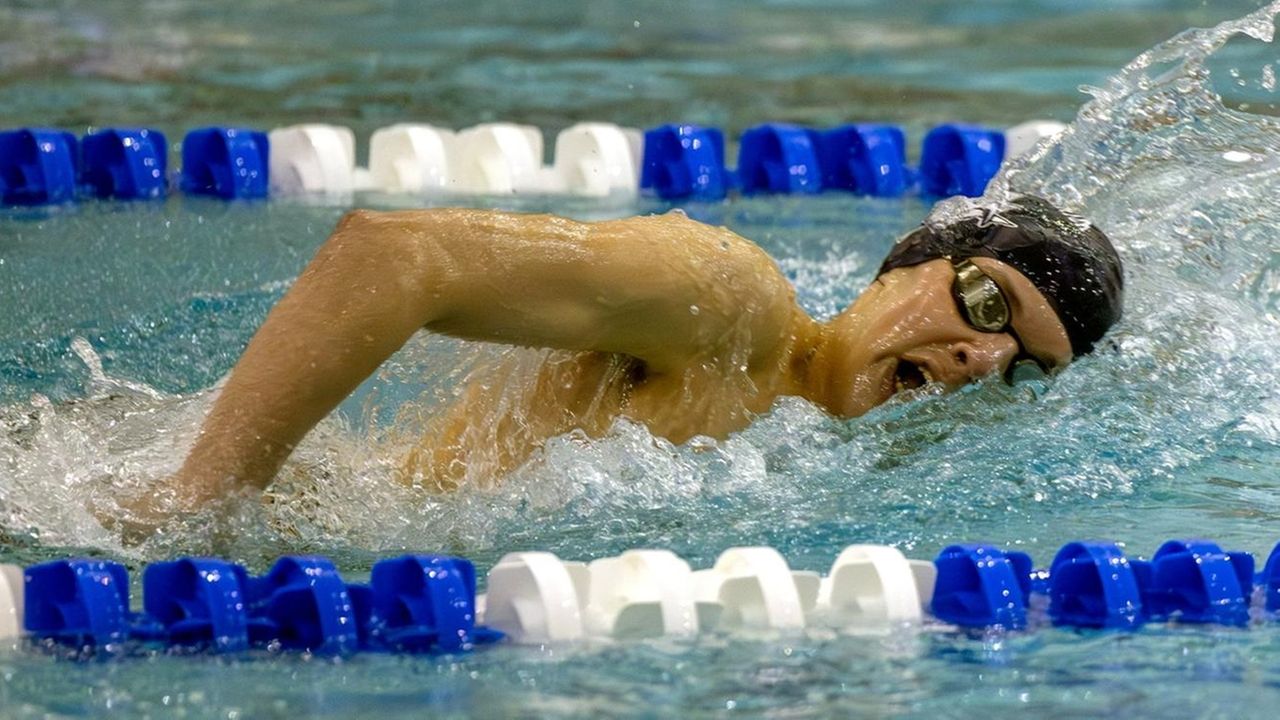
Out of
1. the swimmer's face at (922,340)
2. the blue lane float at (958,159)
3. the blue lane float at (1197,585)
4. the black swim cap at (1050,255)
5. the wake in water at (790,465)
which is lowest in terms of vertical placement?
the blue lane float at (1197,585)

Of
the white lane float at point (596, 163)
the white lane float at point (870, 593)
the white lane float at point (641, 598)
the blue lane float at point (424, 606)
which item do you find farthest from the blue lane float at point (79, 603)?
the white lane float at point (596, 163)

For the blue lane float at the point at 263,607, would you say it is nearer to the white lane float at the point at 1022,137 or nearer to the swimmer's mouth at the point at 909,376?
the swimmer's mouth at the point at 909,376

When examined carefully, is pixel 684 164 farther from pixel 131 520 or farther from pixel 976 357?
pixel 131 520

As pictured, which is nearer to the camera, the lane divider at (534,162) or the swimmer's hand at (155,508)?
the swimmer's hand at (155,508)

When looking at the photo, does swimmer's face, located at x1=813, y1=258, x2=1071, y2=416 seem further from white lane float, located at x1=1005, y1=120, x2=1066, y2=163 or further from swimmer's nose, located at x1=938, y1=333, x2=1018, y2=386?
white lane float, located at x1=1005, y1=120, x2=1066, y2=163

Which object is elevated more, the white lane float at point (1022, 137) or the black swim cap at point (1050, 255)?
the white lane float at point (1022, 137)

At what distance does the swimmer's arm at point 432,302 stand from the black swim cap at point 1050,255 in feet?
1.73

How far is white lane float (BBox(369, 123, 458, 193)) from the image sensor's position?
4.63 metres

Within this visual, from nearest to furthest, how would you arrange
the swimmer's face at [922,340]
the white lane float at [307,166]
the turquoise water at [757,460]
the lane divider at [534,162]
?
the turquoise water at [757,460], the swimmer's face at [922,340], the lane divider at [534,162], the white lane float at [307,166]

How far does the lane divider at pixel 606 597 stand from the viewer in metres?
1.90

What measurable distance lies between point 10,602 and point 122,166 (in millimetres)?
2662

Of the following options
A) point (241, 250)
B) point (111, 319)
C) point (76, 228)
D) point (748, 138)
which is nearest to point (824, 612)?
point (111, 319)

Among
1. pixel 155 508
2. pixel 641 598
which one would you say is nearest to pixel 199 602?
pixel 155 508

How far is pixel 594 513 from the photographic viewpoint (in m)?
2.38
